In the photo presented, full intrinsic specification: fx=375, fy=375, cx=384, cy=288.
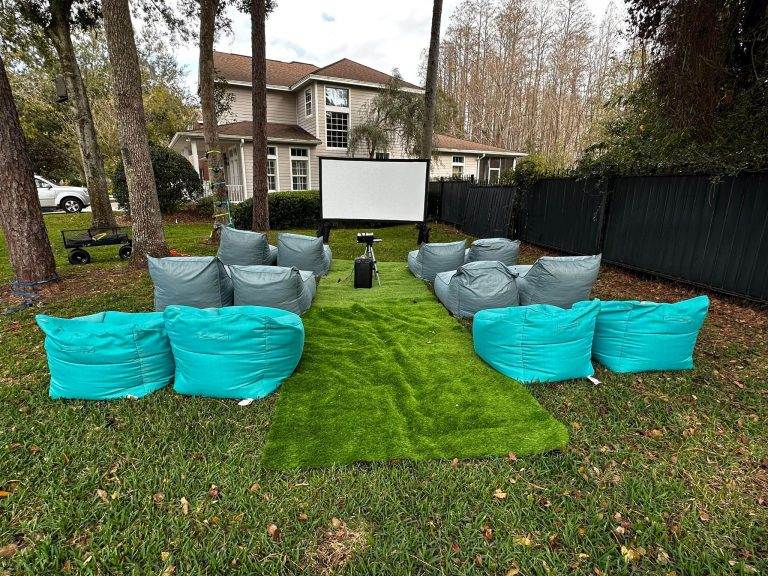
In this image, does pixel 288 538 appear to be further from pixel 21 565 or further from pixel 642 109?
pixel 642 109

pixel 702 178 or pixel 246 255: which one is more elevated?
pixel 702 178

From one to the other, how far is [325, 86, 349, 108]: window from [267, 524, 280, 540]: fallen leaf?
16.2 metres

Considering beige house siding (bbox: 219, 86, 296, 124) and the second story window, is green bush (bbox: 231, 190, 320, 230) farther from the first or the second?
beige house siding (bbox: 219, 86, 296, 124)

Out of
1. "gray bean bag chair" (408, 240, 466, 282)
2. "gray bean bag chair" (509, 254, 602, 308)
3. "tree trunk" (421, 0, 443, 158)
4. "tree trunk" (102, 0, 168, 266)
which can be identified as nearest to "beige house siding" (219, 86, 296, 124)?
"tree trunk" (421, 0, 443, 158)

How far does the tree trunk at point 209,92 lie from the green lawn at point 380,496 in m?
6.68

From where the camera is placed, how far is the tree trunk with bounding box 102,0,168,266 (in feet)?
17.1

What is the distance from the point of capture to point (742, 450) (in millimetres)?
2348

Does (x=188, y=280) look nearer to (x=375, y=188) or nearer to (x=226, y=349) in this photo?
(x=226, y=349)

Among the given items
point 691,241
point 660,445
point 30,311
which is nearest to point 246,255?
point 30,311

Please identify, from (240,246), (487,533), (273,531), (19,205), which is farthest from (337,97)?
(487,533)

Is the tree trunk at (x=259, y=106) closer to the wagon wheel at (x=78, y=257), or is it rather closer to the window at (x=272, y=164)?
the wagon wheel at (x=78, y=257)

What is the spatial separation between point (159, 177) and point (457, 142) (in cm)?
1454

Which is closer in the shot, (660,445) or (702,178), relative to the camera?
(660,445)

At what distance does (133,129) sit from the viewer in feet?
18.1
